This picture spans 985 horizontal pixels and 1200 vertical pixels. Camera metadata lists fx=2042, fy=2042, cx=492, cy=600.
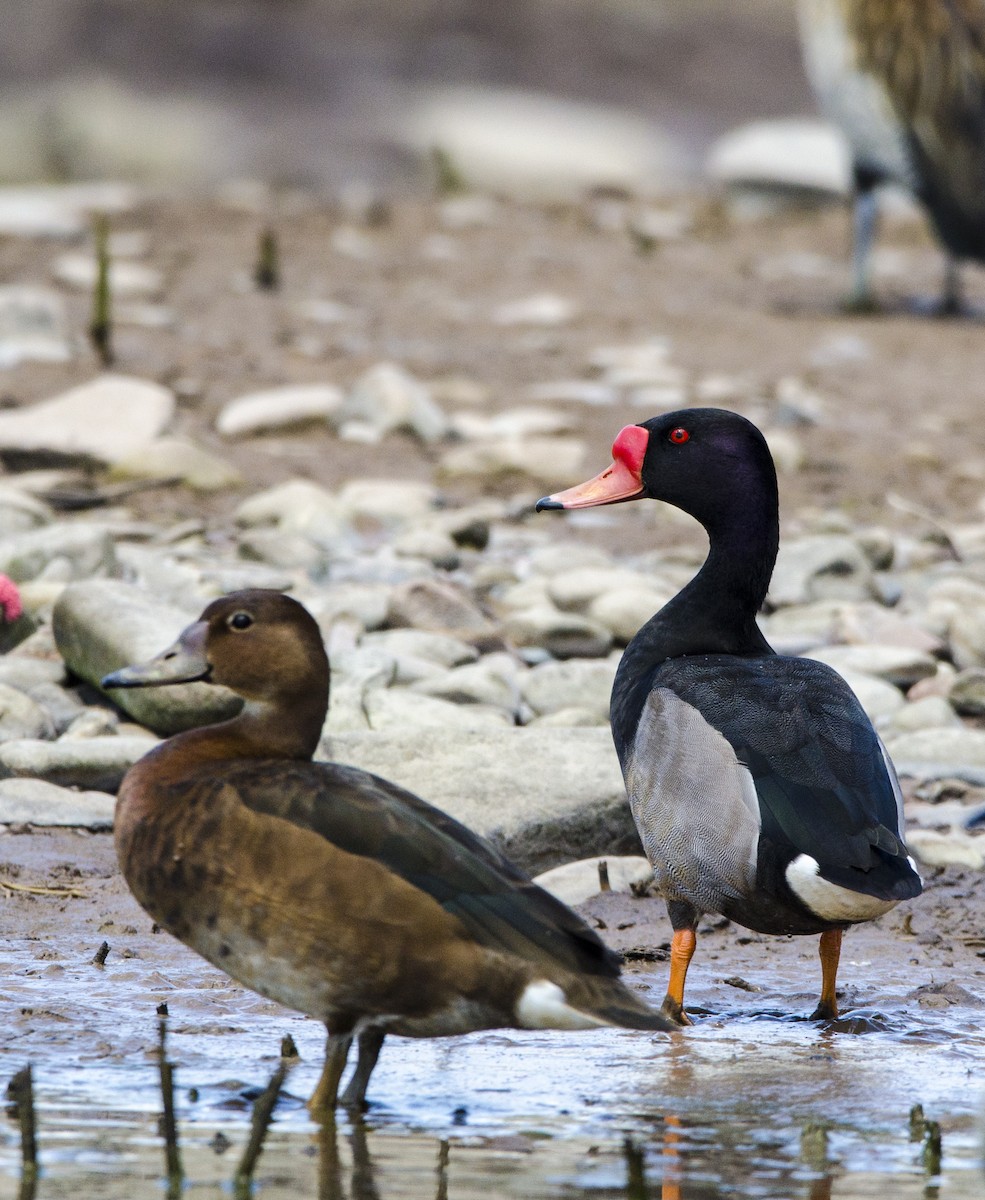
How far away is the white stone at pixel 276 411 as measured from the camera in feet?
32.9

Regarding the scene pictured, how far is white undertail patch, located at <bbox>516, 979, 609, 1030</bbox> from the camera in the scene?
145 inches

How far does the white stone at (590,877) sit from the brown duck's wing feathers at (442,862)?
1450mm

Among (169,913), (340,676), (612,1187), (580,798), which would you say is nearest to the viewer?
(612,1187)

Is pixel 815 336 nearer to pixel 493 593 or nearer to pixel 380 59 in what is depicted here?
pixel 493 593

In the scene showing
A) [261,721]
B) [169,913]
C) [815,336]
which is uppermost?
[261,721]

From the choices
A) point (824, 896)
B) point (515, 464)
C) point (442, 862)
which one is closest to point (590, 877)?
point (824, 896)

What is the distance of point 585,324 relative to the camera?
43.2 ft

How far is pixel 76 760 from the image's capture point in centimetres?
578

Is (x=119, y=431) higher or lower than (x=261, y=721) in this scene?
lower

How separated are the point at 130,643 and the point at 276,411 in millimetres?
4030

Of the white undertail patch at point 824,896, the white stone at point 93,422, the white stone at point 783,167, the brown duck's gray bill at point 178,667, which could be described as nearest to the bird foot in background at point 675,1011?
the white undertail patch at point 824,896

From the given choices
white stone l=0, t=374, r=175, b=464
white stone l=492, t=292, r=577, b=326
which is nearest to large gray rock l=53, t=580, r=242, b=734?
white stone l=0, t=374, r=175, b=464

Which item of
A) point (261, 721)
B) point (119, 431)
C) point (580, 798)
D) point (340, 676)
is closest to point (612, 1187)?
point (261, 721)

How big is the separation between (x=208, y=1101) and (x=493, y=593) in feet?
14.1
